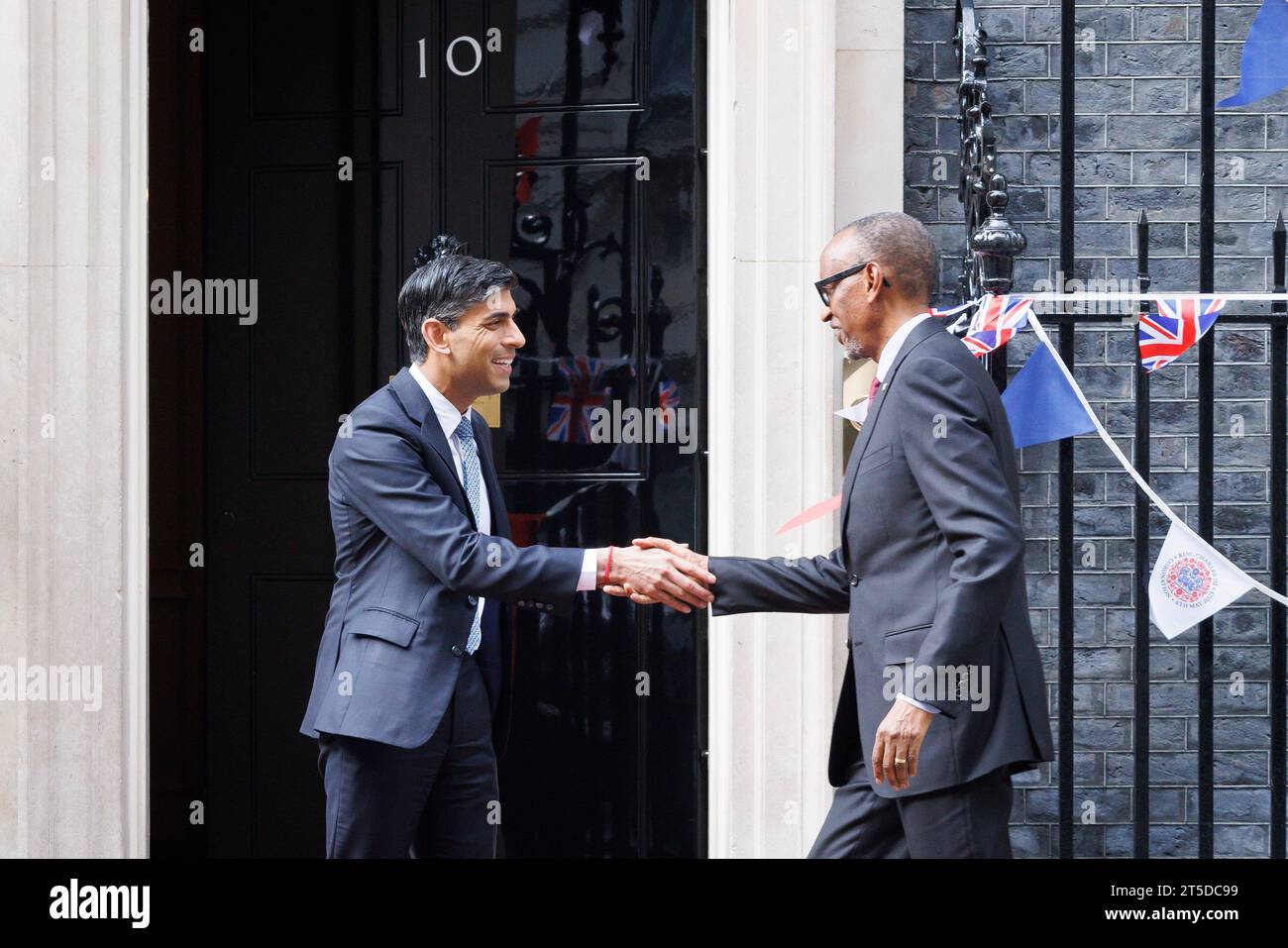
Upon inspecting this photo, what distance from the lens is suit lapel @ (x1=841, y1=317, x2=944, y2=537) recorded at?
12.0 feet

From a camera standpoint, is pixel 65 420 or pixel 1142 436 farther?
pixel 65 420

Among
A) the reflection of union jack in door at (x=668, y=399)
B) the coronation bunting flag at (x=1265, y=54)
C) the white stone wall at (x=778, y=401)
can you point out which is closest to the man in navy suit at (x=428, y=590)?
the white stone wall at (x=778, y=401)

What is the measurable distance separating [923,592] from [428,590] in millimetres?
1413

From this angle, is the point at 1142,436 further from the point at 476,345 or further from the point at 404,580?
the point at 404,580

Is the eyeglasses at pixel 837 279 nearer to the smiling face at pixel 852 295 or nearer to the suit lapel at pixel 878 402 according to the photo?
the smiling face at pixel 852 295

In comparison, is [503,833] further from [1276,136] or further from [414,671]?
[1276,136]

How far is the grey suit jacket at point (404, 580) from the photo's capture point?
3947 millimetres

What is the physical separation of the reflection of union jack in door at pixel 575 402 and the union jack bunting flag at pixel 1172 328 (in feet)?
6.93

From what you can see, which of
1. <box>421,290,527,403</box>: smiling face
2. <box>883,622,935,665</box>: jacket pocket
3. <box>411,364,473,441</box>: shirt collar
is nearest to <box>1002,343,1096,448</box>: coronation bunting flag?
<box>883,622,935,665</box>: jacket pocket

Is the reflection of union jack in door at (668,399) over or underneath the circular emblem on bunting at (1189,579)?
over

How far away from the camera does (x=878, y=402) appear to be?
12.2 feet

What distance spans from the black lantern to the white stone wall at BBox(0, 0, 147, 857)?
2.88 meters

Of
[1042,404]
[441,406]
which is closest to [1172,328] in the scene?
[1042,404]
